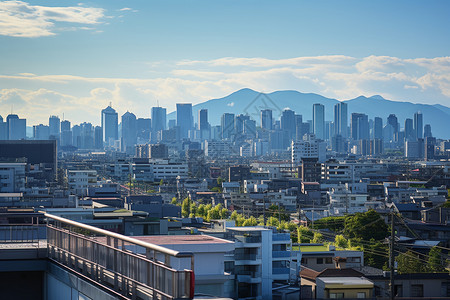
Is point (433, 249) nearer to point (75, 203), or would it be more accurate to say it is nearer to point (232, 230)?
point (232, 230)

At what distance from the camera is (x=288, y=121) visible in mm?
191750

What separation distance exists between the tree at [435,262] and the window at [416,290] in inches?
205

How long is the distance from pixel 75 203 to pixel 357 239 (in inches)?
412

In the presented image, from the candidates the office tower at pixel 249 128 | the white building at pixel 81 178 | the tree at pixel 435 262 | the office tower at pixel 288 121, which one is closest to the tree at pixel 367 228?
the tree at pixel 435 262

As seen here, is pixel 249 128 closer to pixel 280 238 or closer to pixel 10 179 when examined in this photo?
pixel 10 179

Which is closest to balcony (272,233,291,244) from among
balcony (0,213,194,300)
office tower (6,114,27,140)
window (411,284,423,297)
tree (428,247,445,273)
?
window (411,284,423,297)

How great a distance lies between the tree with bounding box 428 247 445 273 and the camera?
19859mm

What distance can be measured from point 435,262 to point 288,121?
172 meters

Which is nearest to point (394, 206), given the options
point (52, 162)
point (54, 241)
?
point (54, 241)

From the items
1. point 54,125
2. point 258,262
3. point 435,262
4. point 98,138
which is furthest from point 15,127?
point 258,262

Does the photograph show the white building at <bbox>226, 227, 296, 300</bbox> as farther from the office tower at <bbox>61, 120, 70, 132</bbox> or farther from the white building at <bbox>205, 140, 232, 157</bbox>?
the office tower at <bbox>61, 120, 70, 132</bbox>

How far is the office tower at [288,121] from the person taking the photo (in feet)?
624

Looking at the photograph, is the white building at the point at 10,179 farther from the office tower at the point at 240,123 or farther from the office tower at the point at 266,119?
the office tower at the point at 266,119

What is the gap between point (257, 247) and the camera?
15039 mm
